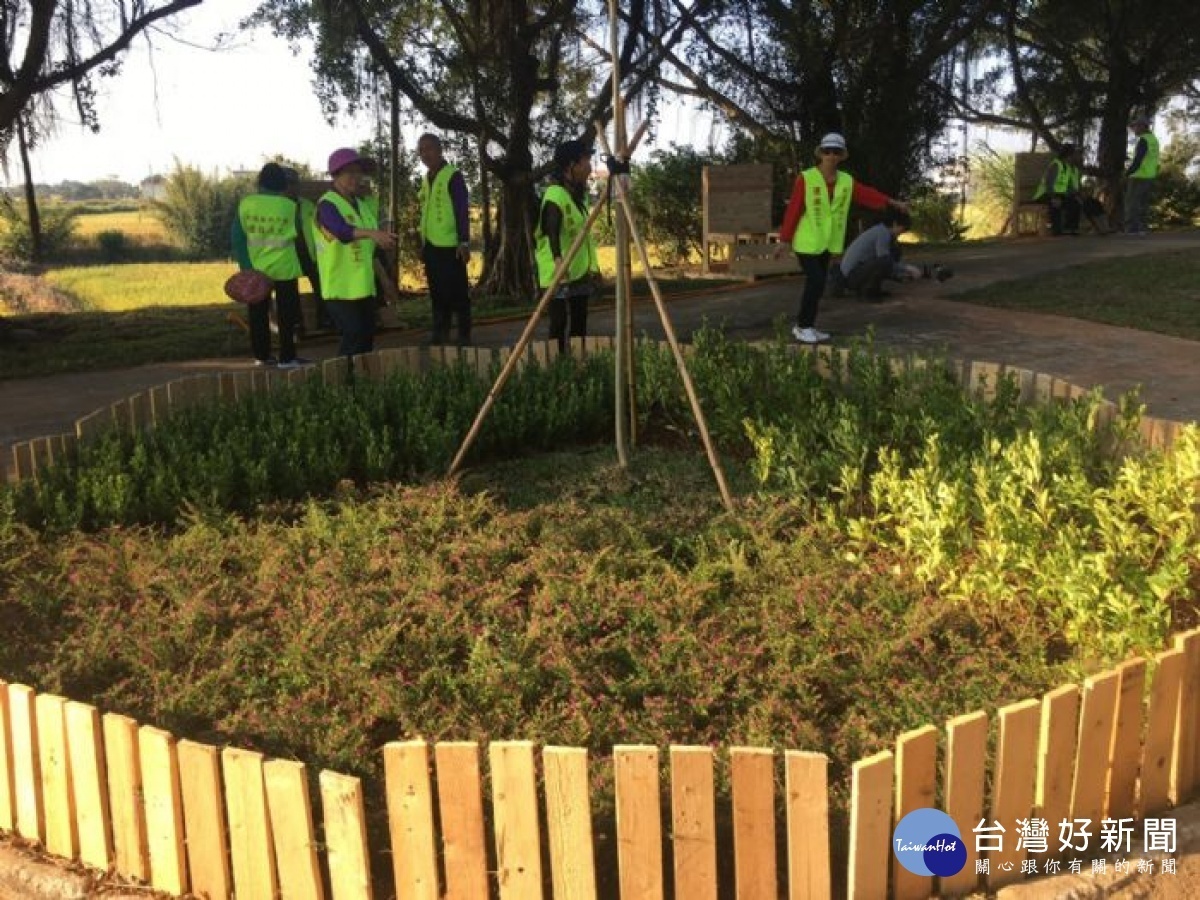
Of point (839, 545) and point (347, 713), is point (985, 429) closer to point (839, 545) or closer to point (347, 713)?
point (839, 545)

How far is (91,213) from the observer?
141 feet

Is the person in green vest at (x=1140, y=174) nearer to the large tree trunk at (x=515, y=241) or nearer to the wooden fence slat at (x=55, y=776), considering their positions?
the large tree trunk at (x=515, y=241)

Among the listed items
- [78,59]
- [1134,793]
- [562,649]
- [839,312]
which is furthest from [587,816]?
[78,59]

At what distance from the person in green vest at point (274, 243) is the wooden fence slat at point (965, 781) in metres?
7.27

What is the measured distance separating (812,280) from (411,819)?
7171mm

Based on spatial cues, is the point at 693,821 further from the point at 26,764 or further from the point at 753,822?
the point at 26,764

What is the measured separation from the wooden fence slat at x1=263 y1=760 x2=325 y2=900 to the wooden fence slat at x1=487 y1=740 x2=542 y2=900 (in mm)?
431

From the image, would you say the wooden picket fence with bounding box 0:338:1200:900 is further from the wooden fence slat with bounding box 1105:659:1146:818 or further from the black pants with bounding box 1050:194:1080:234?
the black pants with bounding box 1050:194:1080:234

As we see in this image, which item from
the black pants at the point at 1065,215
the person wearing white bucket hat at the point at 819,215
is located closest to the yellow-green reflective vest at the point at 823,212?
the person wearing white bucket hat at the point at 819,215

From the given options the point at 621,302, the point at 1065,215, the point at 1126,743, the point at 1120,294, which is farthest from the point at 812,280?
the point at 1065,215

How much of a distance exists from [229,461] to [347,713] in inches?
79.6

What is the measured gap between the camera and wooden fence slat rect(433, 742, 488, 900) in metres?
2.56

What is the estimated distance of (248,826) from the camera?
271 centimetres

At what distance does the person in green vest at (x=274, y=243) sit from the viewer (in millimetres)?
8844
